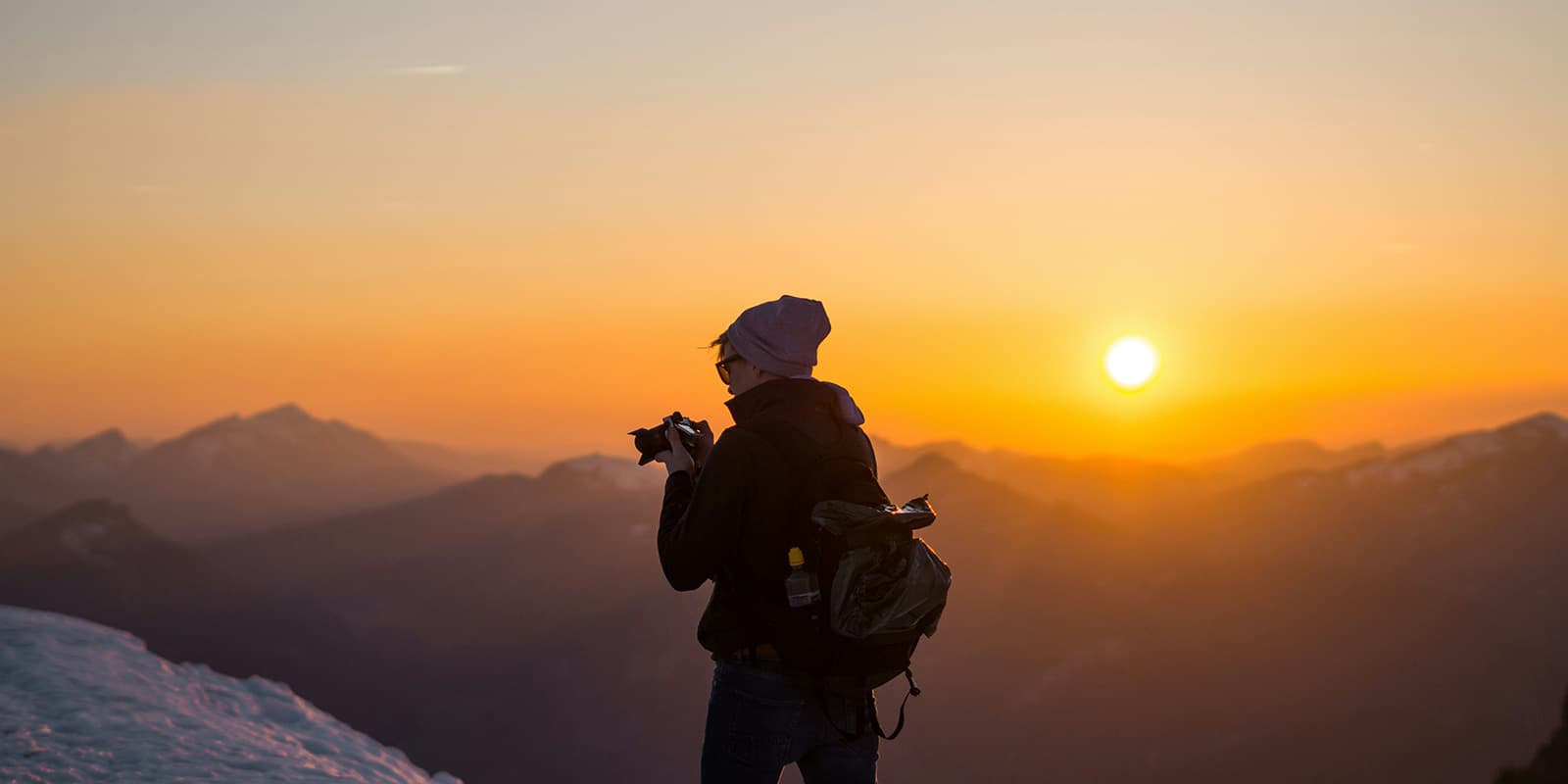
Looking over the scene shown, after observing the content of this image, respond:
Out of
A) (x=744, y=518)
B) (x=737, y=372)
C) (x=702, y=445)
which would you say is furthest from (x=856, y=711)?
(x=737, y=372)

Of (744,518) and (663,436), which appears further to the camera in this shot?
(663,436)

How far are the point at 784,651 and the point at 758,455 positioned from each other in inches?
35.3

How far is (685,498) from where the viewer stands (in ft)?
18.5

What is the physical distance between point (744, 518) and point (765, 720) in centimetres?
95

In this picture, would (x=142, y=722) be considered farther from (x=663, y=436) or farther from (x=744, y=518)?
(x=744, y=518)

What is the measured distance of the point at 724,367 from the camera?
579 cm

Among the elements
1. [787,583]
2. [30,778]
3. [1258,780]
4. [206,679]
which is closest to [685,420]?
[787,583]

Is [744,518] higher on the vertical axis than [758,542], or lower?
higher

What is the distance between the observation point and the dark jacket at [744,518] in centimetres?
525

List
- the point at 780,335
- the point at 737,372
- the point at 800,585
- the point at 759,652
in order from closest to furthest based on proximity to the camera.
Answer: the point at 800,585 < the point at 759,652 < the point at 780,335 < the point at 737,372

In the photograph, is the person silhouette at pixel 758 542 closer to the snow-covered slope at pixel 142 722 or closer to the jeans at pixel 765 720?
the jeans at pixel 765 720

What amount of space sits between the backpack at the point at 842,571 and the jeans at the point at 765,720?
0.15 meters

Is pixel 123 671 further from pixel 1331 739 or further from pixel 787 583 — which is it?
pixel 1331 739

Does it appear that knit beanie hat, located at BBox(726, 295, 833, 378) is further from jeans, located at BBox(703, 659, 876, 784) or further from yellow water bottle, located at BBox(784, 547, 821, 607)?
jeans, located at BBox(703, 659, 876, 784)
